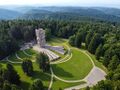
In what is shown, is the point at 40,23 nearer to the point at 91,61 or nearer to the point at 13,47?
the point at 13,47

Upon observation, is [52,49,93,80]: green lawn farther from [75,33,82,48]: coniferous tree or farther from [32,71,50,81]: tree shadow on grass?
[75,33,82,48]: coniferous tree

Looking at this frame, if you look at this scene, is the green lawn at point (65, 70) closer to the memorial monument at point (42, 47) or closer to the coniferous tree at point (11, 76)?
the coniferous tree at point (11, 76)

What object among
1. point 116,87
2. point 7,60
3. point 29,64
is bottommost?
point 7,60

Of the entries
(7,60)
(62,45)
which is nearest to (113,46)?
(62,45)

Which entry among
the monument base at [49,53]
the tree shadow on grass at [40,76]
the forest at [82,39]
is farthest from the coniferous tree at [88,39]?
the tree shadow on grass at [40,76]

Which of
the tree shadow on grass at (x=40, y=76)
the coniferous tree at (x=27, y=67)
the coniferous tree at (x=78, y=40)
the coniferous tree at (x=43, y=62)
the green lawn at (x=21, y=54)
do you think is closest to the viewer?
the tree shadow on grass at (x=40, y=76)

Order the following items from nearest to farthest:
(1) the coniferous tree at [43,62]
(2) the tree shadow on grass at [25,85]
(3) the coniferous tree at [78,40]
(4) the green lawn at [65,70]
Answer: (2) the tree shadow on grass at [25,85], (4) the green lawn at [65,70], (1) the coniferous tree at [43,62], (3) the coniferous tree at [78,40]

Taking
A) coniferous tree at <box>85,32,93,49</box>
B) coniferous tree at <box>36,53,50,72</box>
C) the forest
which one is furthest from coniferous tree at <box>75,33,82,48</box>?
coniferous tree at <box>36,53,50,72</box>
